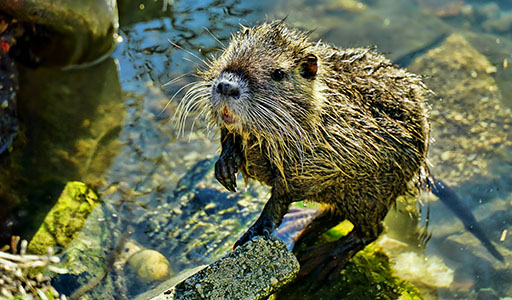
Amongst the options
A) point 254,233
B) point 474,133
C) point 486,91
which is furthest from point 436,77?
point 254,233

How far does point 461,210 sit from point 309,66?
2096 millimetres

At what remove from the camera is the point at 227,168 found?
2.98 m

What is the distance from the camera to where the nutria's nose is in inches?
96.3

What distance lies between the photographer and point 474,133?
468cm

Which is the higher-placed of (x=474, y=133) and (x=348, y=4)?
(x=348, y=4)

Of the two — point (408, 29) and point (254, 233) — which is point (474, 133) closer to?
point (408, 29)

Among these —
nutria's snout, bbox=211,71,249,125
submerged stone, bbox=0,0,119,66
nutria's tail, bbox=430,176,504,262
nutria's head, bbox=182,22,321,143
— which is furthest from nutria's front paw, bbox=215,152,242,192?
submerged stone, bbox=0,0,119,66

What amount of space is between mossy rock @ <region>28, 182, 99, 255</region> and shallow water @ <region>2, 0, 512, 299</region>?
0.27 ft

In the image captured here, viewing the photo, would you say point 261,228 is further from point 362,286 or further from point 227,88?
point 227,88

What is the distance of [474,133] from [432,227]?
1103mm

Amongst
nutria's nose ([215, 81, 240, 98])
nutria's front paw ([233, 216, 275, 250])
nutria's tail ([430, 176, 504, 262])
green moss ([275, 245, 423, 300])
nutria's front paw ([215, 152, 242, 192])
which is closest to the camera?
nutria's nose ([215, 81, 240, 98])

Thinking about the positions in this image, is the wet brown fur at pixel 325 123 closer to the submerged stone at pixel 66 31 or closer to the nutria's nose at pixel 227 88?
the nutria's nose at pixel 227 88

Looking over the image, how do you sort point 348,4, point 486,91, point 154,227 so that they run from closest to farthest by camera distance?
point 154,227 < point 486,91 < point 348,4

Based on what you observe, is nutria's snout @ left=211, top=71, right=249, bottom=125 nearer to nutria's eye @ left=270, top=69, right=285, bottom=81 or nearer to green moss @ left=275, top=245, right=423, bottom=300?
nutria's eye @ left=270, top=69, right=285, bottom=81
